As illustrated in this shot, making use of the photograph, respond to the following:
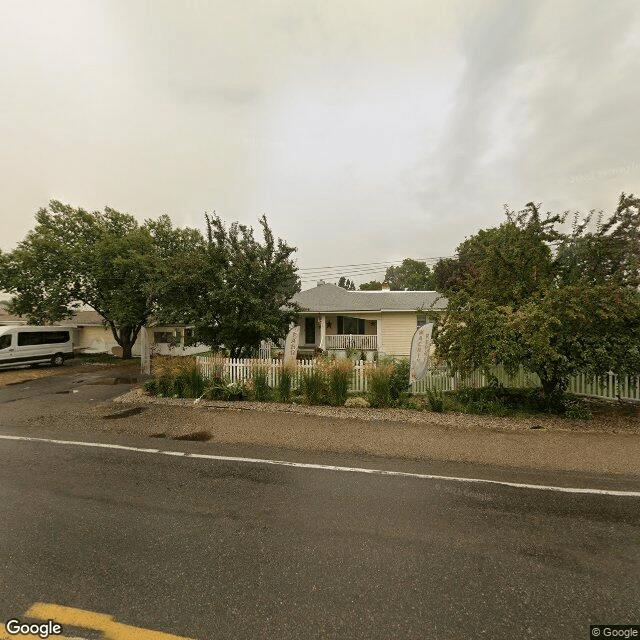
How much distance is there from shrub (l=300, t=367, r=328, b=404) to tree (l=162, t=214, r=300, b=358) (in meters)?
→ 2.96

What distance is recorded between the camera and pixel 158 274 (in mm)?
12945

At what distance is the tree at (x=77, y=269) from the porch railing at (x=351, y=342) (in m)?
11.6

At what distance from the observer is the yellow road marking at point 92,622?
2223mm

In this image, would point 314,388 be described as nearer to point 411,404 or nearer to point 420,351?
point 411,404

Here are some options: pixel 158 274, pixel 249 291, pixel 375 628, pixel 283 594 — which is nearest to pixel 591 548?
pixel 375 628

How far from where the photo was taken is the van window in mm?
18587

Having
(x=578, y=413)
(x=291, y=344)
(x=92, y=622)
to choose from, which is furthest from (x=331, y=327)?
(x=92, y=622)

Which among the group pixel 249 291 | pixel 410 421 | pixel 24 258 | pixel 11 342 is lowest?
pixel 410 421

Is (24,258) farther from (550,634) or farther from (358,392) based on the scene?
(550,634)

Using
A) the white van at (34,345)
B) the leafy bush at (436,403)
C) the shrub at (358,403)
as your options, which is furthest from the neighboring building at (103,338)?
the leafy bush at (436,403)

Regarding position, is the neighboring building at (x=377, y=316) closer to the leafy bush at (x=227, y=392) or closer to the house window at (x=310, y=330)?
the house window at (x=310, y=330)

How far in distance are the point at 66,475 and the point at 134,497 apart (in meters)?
1.59

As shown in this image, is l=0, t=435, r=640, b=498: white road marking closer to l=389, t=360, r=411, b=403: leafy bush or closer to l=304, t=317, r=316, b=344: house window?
l=389, t=360, r=411, b=403: leafy bush

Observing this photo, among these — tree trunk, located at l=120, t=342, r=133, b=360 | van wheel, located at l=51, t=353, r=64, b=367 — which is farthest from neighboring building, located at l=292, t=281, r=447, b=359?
van wheel, located at l=51, t=353, r=64, b=367
